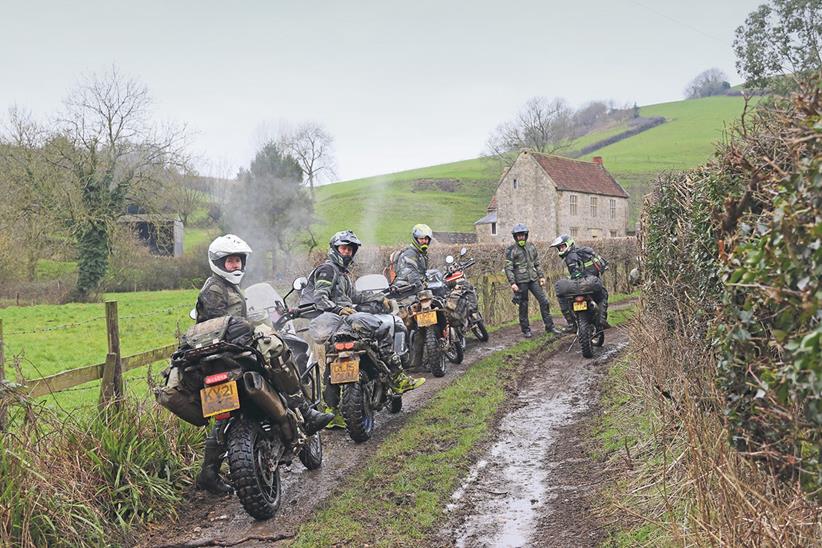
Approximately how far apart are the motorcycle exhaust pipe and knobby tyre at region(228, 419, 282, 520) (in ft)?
0.49

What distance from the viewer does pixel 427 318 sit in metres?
10.7

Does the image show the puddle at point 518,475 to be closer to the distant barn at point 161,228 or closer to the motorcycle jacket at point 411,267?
the motorcycle jacket at point 411,267

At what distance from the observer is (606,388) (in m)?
9.49

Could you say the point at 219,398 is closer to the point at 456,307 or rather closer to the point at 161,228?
the point at 456,307

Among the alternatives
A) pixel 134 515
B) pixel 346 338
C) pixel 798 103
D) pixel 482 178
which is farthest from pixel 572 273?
pixel 482 178

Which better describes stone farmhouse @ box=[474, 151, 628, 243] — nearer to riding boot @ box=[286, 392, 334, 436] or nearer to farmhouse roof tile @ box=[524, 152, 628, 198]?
farmhouse roof tile @ box=[524, 152, 628, 198]

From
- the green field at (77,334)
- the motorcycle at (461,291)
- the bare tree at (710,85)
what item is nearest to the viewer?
the motorcycle at (461,291)

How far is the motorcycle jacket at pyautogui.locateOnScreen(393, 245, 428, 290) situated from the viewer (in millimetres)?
11383

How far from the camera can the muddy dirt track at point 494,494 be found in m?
5.30

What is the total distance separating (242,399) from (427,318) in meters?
5.28

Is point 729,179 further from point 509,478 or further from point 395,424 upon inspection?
point 395,424

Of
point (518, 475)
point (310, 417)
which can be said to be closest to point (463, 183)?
point (518, 475)

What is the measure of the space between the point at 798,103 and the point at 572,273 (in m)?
9.50

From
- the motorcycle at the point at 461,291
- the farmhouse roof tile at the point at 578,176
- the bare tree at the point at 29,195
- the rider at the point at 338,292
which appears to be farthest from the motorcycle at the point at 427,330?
the farmhouse roof tile at the point at 578,176
